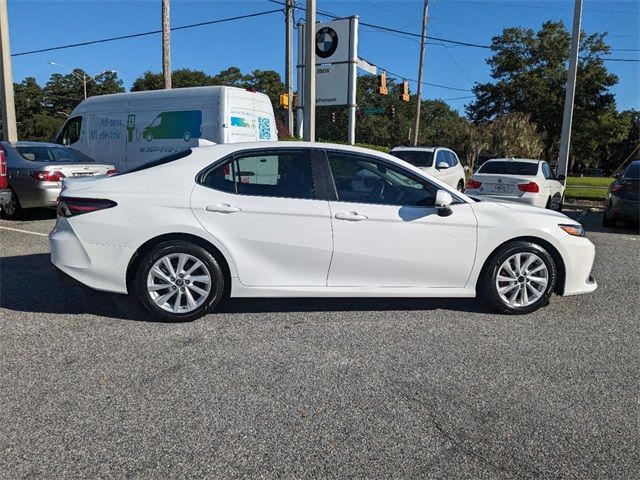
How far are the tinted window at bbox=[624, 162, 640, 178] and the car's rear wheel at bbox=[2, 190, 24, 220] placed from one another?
37.2 feet

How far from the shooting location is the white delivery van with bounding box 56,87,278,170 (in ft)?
36.9

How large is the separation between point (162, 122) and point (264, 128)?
7.64 ft

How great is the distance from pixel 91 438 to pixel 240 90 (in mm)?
9953

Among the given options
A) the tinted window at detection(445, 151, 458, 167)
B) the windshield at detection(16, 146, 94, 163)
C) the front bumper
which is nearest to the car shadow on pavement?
the front bumper

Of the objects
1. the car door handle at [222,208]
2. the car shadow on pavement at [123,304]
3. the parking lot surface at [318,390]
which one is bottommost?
the parking lot surface at [318,390]

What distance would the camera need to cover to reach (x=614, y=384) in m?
3.38

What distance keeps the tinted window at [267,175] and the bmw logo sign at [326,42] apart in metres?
19.8

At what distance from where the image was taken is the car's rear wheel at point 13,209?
9.30 meters

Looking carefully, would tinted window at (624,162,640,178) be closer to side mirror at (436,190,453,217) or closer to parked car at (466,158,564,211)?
parked car at (466,158,564,211)

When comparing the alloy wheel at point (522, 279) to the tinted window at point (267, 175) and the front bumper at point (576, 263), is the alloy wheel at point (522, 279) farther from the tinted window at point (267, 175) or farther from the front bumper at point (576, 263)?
the tinted window at point (267, 175)

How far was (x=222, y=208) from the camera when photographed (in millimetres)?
4297

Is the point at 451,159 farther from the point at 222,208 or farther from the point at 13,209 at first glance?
the point at 222,208

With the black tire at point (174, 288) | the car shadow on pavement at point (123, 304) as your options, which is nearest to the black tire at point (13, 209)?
the car shadow on pavement at point (123, 304)

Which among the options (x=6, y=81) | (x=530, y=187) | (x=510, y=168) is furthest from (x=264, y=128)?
(x=6, y=81)
